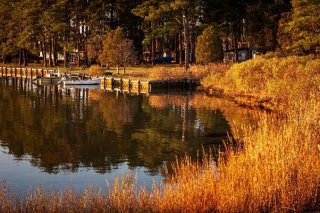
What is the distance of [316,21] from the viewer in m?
41.2

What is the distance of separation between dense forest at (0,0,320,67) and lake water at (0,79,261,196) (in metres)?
15.9

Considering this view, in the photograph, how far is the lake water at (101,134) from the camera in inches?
720

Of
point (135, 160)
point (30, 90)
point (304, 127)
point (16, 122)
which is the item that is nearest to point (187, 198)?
point (304, 127)

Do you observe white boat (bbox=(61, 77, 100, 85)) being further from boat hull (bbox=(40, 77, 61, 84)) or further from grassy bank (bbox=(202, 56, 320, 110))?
grassy bank (bbox=(202, 56, 320, 110))

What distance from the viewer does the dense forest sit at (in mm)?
56062

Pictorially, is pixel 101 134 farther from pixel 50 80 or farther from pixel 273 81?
pixel 50 80

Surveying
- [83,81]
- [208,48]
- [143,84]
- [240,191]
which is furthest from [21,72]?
[240,191]

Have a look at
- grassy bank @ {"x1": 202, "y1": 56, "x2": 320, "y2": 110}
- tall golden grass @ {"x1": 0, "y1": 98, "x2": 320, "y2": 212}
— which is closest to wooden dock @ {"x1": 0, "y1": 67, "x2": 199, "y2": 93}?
grassy bank @ {"x1": 202, "y1": 56, "x2": 320, "y2": 110}

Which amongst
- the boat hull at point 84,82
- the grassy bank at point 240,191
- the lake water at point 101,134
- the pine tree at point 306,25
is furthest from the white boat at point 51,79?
the grassy bank at point 240,191

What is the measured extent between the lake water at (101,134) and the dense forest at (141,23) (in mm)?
15888

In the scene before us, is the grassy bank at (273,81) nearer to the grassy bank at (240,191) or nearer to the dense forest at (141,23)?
the dense forest at (141,23)

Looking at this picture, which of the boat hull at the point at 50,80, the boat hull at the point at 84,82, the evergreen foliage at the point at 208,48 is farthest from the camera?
the boat hull at the point at 50,80

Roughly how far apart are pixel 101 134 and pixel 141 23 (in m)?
59.3

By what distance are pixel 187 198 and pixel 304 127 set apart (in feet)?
16.4
